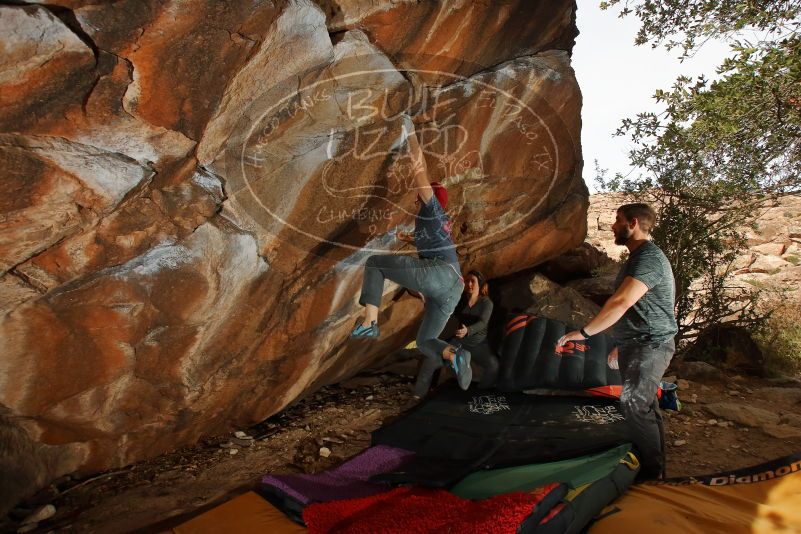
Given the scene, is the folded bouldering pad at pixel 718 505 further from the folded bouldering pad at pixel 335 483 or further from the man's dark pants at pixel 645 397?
the folded bouldering pad at pixel 335 483

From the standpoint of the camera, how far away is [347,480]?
11.3 ft

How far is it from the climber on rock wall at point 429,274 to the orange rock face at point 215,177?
0.43 m

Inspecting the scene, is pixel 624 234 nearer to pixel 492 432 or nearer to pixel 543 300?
pixel 492 432

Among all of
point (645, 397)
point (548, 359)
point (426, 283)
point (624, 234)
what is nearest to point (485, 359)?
point (548, 359)

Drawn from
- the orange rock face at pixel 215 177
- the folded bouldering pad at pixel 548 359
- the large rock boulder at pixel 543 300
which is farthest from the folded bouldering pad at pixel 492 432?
the large rock boulder at pixel 543 300

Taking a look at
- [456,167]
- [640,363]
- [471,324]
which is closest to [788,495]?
[640,363]

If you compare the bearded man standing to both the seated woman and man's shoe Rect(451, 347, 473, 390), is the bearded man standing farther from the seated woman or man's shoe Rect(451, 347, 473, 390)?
the seated woman

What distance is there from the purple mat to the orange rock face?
4.27 feet

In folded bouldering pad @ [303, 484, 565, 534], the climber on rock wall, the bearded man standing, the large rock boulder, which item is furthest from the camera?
the large rock boulder

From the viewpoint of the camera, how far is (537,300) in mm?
6199

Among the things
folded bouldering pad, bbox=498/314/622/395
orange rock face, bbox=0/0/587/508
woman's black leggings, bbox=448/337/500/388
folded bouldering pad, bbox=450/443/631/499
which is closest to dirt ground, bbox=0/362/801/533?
orange rock face, bbox=0/0/587/508

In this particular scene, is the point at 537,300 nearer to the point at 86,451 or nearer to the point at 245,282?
the point at 245,282

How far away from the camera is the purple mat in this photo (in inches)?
122

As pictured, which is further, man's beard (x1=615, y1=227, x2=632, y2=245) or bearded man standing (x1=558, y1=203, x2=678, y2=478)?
man's beard (x1=615, y1=227, x2=632, y2=245)
